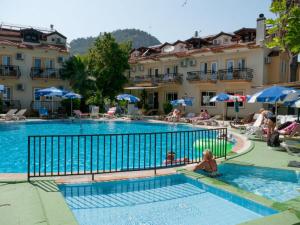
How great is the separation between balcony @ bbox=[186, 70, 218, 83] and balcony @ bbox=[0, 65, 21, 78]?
17.3m

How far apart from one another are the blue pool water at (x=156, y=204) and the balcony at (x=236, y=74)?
862 inches

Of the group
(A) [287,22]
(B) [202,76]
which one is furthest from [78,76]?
(A) [287,22]

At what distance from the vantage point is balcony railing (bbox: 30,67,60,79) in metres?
32.5

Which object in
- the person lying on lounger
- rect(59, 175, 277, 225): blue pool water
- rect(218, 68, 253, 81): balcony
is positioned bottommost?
rect(59, 175, 277, 225): blue pool water

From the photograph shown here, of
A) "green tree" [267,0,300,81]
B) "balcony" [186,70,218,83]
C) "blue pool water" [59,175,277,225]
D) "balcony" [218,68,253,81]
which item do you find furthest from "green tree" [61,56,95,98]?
"green tree" [267,0,300,81]

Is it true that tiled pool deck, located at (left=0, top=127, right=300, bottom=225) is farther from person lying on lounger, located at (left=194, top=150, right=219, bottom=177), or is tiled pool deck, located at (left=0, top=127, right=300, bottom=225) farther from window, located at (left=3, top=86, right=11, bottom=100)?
window, located at (left=3, top=86, right=11, bottom=100)

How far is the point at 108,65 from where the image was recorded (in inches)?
1300

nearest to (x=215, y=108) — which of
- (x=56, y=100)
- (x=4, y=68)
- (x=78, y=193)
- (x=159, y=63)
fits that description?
(x=159, y=63)

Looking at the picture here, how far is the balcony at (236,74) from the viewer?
89.8 feet

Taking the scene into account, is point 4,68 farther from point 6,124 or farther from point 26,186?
point 26,186

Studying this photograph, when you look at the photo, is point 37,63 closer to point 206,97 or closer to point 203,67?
point 203,67

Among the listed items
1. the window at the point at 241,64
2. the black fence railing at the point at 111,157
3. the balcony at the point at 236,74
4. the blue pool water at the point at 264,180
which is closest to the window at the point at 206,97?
the balcony at the point at 236,74

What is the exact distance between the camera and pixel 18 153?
12.3 metres

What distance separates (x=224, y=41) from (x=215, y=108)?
7778mm
